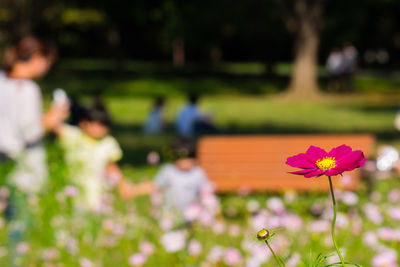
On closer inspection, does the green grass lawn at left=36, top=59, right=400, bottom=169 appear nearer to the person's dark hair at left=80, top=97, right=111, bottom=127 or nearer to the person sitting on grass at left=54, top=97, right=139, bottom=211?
the person sitting on grass at left=54, top=97, right=139, bottom=211

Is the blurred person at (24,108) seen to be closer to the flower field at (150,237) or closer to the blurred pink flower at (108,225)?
the flower field at (150,237)

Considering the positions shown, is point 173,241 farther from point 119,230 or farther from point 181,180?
point 181,180

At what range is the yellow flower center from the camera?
100cm

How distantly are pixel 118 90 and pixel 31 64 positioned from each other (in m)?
24.4

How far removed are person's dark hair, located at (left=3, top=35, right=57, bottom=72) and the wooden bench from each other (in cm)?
279

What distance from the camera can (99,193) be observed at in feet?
16.8

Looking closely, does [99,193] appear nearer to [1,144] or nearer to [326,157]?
[1,144]

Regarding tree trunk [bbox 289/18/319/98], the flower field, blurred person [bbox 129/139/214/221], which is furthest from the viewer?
tree trunk [bbox 289/18/319/98]

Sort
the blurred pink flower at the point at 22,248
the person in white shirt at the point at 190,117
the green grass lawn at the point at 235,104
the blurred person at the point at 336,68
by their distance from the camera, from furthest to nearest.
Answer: the blurred person at the point at 336,68 → the green grass lawn at the point at 235,104 → the person in white shirt at the point at 190,117 → the blurred pink flower at the point at 22,248

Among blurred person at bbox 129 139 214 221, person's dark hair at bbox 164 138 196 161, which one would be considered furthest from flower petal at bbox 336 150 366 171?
person's dark hair at bbox 164 138 196 161

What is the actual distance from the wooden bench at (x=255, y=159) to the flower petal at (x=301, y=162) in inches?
236

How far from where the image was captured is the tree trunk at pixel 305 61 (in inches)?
1029

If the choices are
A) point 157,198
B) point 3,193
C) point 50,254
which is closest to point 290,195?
point 157,198

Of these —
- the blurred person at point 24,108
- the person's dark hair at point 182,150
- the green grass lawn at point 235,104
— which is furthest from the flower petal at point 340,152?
the green grass lawn at point 235,104
